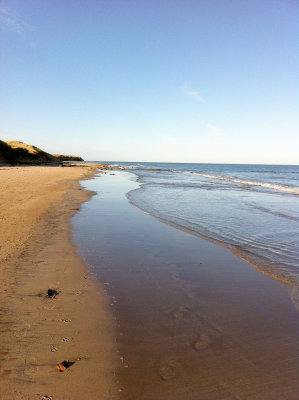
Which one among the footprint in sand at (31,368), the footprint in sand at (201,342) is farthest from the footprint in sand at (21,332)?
the footprint in sand at (201,342)

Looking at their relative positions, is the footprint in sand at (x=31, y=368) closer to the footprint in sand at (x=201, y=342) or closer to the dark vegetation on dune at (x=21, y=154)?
the footprint in sand at (x=201, y=342)

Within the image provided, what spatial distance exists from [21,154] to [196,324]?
74825 millimetres

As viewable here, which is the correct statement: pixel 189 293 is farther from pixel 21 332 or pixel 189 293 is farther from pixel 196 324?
pixel 21 332

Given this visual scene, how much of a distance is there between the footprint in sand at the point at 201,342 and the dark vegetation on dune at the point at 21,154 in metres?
61.9

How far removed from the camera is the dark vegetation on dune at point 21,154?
→ 185 ft

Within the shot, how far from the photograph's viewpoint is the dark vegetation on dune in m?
56.3

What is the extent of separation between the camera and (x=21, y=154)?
66500 millimetres

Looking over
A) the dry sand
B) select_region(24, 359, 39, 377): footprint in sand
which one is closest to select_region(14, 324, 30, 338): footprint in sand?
the dry sand

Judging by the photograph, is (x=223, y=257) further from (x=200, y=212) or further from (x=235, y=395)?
(x=200, y=212)

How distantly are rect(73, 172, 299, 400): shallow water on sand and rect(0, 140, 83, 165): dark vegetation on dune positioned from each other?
59554 millimetres

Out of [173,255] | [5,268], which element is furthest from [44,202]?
[173,255]

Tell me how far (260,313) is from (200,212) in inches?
347

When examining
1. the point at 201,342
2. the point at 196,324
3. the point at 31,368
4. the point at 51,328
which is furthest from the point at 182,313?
the point at 31,368

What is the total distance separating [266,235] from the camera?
343 inches
